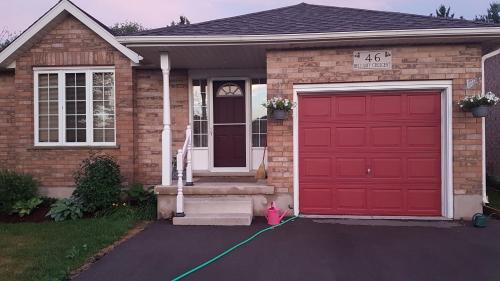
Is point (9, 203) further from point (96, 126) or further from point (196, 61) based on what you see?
point (196, 61)

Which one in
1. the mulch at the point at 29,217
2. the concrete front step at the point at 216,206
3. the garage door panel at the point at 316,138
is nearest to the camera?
the concrete front step at the point at 216,206

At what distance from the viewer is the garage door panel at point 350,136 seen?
793cm

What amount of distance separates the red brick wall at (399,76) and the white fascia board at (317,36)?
507 millimetres

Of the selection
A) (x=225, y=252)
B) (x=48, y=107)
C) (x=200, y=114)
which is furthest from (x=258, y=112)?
(x=48, y=107)

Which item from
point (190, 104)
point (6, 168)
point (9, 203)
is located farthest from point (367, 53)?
point (6, 168)

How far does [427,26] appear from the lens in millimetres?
7344

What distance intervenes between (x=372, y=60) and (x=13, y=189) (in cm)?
785

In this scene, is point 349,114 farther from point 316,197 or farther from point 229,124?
point 229,124

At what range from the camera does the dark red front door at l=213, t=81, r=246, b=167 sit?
9.97m

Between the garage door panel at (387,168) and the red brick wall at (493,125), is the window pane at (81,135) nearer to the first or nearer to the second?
the garage door panel at (387,168)

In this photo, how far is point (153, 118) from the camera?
9.73 m

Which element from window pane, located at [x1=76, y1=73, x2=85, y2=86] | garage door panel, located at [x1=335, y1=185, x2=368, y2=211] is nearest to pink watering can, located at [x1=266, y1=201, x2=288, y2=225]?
garage door panel, located at [x1=335, y1=185, x2=368, y2=211]

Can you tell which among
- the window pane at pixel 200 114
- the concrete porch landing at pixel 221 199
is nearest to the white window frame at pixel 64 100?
the window pane at pixel 200 114

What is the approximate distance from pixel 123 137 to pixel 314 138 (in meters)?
4.41
